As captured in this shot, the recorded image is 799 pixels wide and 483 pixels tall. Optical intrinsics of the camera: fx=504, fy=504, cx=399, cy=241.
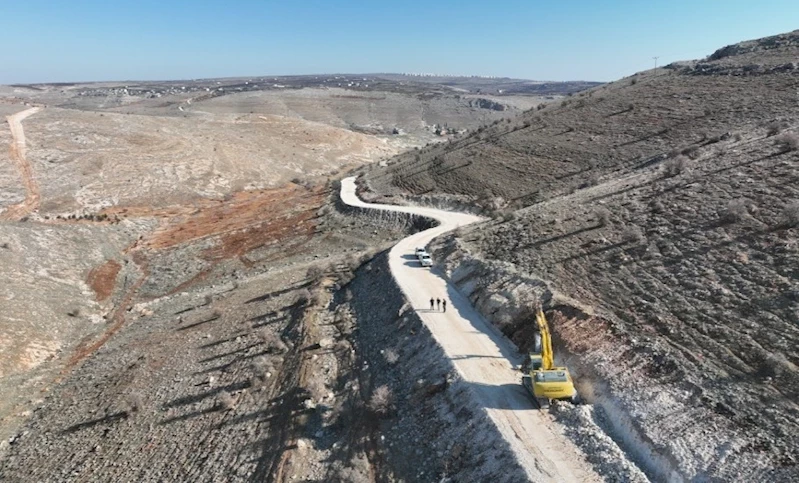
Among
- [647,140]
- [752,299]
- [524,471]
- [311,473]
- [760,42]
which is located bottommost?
[311,473]

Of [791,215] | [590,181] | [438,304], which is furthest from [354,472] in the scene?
[590,181]

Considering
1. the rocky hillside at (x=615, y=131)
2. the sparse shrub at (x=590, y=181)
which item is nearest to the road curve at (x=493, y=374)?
the sparse shrub at (x=590, y=181)

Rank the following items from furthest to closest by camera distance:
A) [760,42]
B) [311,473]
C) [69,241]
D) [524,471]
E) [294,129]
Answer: [294,129], [760,42], [69,241], [311,473], [524,471]

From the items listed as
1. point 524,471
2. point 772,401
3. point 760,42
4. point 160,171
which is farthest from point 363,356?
point 760,42

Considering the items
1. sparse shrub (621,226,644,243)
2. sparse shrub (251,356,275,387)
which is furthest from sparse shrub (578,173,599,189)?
sparse shrub (251,356,275,387)

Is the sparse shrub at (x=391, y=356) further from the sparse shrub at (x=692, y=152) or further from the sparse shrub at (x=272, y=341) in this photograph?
the sparse shrub at (x=692, y=152)

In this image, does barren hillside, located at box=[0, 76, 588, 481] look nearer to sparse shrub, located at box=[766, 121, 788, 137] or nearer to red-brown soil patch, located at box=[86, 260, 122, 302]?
red-brown soil patch, located at box=[86, 260, 122, 302]

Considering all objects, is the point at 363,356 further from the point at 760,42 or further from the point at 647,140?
the point at 760,42
